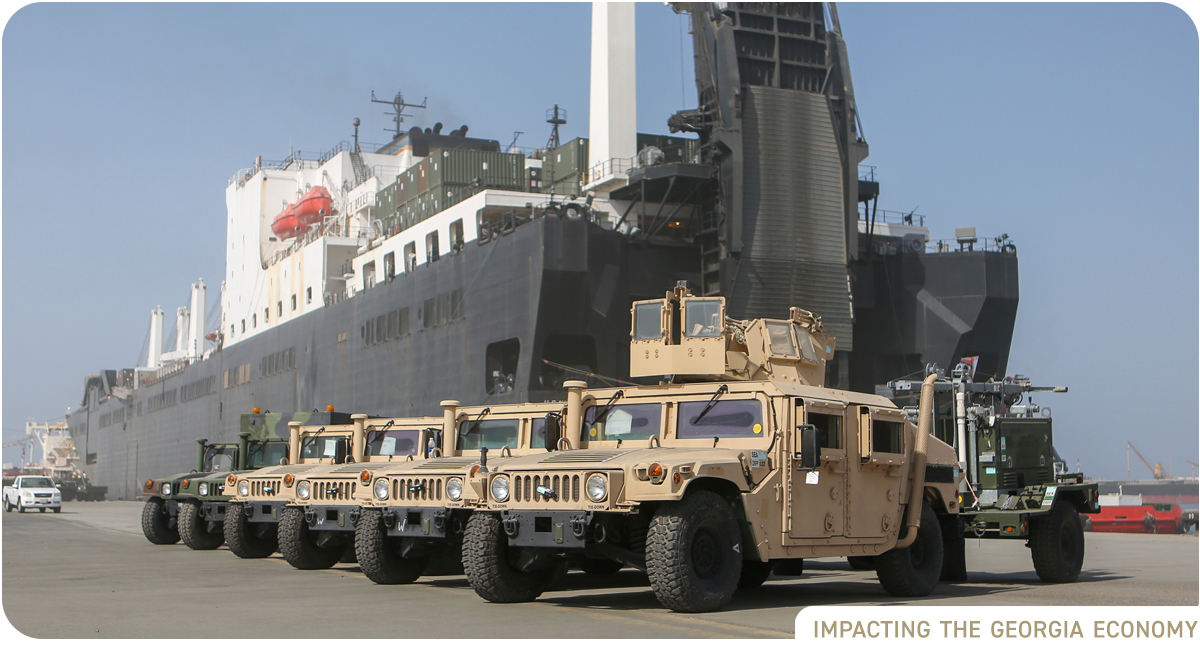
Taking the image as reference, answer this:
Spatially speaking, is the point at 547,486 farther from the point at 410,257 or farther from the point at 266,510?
the point at 410,257

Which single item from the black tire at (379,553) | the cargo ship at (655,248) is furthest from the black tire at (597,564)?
the cargo ship at (655,248)

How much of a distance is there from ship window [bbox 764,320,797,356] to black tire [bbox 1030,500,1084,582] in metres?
3.83

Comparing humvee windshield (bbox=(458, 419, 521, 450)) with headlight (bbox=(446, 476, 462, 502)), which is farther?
humvee windshield (bbox=(458, 419, 521, 450))

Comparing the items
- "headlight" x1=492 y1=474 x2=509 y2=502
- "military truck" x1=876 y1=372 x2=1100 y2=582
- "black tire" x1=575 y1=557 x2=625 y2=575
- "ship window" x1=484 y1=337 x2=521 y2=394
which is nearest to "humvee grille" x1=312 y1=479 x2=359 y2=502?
"headlight" x1=492 y1=474 x2=509 y2=502

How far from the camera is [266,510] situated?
16125 mm

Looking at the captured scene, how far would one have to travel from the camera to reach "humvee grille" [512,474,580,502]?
32.0 ft

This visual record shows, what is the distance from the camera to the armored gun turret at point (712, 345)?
12523 millimetres

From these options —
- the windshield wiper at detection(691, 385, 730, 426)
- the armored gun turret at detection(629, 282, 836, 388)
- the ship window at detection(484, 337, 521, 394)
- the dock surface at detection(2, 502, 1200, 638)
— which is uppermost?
the ship window at detection(484, 337, 521, 394)

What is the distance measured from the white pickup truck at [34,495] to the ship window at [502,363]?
627 inches

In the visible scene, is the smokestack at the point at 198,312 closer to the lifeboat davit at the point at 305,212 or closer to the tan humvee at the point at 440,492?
the lifeboat davit at the point at 305,212

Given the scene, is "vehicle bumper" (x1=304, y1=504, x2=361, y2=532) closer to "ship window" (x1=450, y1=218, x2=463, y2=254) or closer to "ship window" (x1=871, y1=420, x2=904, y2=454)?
"ship window" (x1=871, y1=420, x2=904, y2=454)

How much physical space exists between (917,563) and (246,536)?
10.2 m

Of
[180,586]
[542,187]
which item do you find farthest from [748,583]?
[542,187]

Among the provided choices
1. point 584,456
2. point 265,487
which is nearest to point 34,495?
point 265,487
